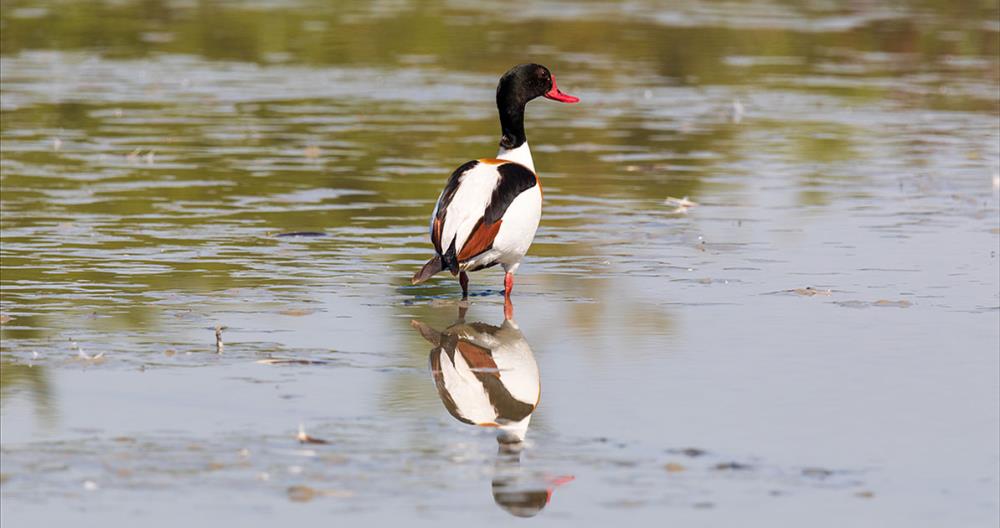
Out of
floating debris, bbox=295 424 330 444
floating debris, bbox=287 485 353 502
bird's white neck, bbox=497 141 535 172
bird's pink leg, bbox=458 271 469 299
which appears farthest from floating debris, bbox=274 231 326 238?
floating debris, bbox=287 485 353 502

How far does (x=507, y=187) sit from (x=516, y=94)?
140 centimetres

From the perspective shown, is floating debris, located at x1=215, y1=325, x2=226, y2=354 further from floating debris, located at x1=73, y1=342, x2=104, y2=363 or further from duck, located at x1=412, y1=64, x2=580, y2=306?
duck, located at x1=412, y1=64, x2=580, y2=306

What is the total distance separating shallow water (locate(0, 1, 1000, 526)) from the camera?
6.74m

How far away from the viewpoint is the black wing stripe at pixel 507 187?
34.1 feet

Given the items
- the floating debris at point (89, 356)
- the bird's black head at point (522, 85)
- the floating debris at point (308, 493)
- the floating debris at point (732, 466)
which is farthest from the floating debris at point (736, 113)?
the floating debris at point (308, 493)

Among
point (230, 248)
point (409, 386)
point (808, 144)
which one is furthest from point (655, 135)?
point (409, 386)

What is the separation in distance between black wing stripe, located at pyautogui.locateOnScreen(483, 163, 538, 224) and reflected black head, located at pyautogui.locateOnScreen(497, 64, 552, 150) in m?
0.47

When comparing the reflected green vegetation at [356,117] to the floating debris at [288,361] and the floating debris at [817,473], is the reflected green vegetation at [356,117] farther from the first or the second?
the floating debris at [817,473]

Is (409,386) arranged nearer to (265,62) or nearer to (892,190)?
(892,190)

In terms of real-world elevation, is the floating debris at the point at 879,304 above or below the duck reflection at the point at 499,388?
below

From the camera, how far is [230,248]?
486 inches

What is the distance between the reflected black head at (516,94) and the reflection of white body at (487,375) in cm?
180

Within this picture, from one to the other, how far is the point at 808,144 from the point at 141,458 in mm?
12165

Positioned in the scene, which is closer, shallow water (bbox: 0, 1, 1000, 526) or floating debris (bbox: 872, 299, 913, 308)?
shallow water (bbox: 0, 1, 1000, 526)
